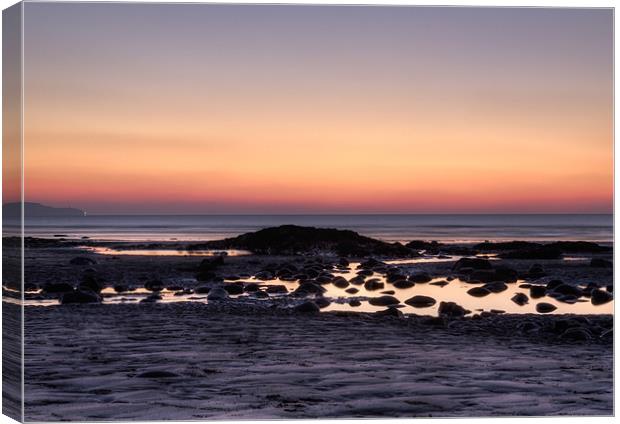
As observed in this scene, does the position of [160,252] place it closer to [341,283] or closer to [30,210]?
[341,283]

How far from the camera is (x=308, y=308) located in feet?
33.6

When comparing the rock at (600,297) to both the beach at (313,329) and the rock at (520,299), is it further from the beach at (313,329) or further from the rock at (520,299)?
the rock at (520,299)

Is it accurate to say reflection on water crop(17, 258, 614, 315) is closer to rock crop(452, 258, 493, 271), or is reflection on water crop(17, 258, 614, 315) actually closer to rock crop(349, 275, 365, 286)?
rock crop(349, 275, 365, 286)

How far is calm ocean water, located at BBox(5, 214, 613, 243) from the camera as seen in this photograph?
9484 mm

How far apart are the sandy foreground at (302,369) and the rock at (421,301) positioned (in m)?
0.17

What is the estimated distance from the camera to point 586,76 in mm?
9266

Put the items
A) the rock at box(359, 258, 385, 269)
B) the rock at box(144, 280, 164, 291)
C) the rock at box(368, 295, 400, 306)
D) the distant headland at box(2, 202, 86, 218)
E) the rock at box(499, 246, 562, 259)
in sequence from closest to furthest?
the distant headland at box(2, 202, 86, 218)
the rock at box(368, 295, 400, 306)
the rock at box(499, 246, 562, 259)
the rock at box(359, 258, 385, 269)
the rock at box(144, 280, 164, 291)

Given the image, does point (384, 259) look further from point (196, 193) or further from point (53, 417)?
point (53, 417)

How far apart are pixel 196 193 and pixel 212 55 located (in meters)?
1.32

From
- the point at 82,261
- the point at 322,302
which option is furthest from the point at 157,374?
the point at 82,261

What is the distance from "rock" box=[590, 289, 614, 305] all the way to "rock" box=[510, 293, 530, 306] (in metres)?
0.69

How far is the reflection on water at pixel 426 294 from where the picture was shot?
9.83 m

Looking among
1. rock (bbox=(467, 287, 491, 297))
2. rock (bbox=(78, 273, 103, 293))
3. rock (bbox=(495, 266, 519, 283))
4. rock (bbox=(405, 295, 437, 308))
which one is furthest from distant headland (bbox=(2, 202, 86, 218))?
rock (bbox=(495, 266, 519, 283))

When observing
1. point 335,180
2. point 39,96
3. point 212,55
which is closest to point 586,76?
point 335,180
